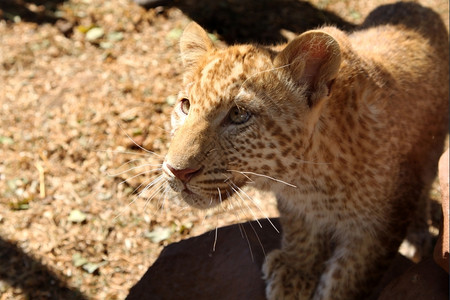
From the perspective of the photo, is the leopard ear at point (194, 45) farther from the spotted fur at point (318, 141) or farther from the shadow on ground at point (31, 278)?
the shadow on ground at point (31, 278)

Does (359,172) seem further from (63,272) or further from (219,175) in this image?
(63,272)

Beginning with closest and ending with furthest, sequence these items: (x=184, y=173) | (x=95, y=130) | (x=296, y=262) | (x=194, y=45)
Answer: (x=184, y=173), (x=194, y=45), (x=296, y=262), (x=95, y=130)

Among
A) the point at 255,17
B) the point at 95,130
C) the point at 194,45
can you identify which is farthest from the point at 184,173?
the point at 255,17

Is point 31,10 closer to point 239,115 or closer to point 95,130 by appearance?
point 95,130

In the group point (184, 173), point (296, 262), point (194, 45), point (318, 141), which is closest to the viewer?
point (184, 173)

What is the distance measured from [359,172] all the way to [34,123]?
4.19 metres

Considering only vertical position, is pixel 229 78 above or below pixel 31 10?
above

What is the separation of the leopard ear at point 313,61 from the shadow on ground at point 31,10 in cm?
559

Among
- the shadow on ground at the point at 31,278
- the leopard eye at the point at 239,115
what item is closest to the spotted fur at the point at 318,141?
the leopard eye at the point at 239,115

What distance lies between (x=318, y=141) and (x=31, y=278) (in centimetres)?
288

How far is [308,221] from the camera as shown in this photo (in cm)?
446

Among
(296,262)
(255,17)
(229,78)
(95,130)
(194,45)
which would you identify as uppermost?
(229,78)

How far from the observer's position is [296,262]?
460cm

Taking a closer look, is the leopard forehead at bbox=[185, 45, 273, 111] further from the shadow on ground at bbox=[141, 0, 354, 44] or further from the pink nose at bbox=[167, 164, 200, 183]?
the shadow on ground at bbox=[141, 0, 354, 44]
